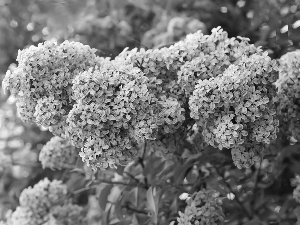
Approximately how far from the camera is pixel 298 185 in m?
2.74

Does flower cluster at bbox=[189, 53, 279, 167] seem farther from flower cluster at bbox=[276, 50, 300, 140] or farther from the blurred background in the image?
the blurred background

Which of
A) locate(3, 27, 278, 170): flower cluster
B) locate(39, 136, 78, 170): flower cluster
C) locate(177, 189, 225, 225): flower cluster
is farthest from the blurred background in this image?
locate(177, 189, 225, 225): flower cluster

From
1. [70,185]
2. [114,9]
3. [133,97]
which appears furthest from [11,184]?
[133,97]

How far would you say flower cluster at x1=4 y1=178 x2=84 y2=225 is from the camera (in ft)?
9.68

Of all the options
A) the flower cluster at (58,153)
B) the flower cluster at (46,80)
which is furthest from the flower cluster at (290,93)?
the flower cluster at (58,153)

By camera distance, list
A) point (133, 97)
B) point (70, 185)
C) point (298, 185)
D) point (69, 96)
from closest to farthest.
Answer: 1. point (133, 97)
2. point (69, 96)
3. point (298, 185)
4. point (70, 185)

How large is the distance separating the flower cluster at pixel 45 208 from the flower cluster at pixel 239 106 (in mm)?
1123

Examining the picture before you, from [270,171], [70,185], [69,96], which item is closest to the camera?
[69,96]

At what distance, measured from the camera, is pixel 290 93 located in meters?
2.50

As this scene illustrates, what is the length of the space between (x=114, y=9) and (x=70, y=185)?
1784mm

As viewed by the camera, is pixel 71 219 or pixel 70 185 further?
pixel 70 185

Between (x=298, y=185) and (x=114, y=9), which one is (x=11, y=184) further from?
(x=298, y=185)

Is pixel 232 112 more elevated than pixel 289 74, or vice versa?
pixel 289 74

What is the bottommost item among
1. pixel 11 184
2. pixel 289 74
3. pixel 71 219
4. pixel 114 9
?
pixel 71 219
